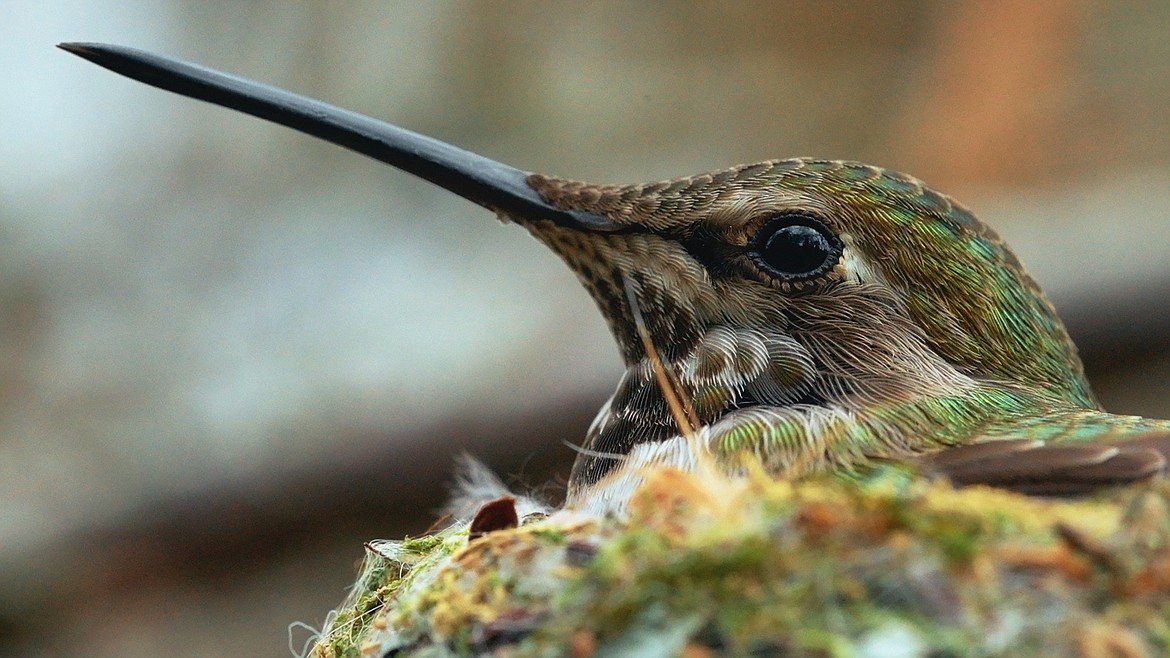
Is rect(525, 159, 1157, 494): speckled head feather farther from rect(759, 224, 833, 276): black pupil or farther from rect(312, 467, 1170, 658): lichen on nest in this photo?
rect(312, 467, 1170, 658): lichen on nest

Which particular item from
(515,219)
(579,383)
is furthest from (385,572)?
(579,383)

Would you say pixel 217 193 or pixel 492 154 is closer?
pixel 217 193

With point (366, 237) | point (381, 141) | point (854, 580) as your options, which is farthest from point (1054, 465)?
point (366, 237)

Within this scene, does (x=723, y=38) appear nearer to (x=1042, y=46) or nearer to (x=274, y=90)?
(x=1042, y=46)

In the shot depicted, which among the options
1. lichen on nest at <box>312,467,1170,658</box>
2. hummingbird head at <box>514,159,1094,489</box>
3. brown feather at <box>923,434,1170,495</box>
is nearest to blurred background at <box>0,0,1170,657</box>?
hummingbird head at <box>514,159,1094,489</box>

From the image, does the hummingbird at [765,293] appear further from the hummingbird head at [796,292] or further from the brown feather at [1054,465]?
the brown feather at [1054,465]

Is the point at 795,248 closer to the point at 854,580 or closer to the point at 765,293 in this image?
the point at 765,293
